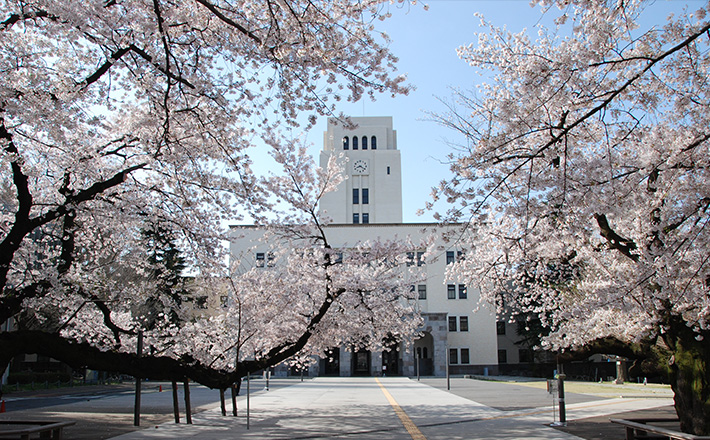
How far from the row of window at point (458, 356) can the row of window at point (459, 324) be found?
1.99 meters

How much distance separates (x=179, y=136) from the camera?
9.80 m

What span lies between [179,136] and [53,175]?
384cm

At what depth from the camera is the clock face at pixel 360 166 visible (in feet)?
210

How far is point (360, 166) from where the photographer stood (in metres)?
64.0

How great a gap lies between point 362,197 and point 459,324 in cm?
2036

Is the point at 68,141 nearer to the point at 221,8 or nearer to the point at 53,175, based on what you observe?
the point at 53,175

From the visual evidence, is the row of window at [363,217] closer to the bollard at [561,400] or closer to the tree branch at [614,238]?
the bollard at [561,400]

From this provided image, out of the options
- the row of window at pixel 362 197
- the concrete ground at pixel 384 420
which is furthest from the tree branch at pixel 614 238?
the row of window at pixel 362 197

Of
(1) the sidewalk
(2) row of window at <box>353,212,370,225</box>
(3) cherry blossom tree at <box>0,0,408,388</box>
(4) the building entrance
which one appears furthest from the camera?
(2) row of window at <box>353,212,370,225</box>

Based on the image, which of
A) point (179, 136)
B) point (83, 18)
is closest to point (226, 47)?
point (83, 18)

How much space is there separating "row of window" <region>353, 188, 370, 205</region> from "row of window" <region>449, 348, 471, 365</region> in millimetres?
21309

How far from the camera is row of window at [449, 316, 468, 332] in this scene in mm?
52344

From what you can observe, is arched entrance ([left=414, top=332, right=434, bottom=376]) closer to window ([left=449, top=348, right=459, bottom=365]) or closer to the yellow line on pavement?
window ([left=449, top=348, right=459, bottom=365])

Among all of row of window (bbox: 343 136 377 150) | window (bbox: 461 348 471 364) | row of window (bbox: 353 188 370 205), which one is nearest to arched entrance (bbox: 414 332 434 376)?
window (bbox: 461 348 471 364)
